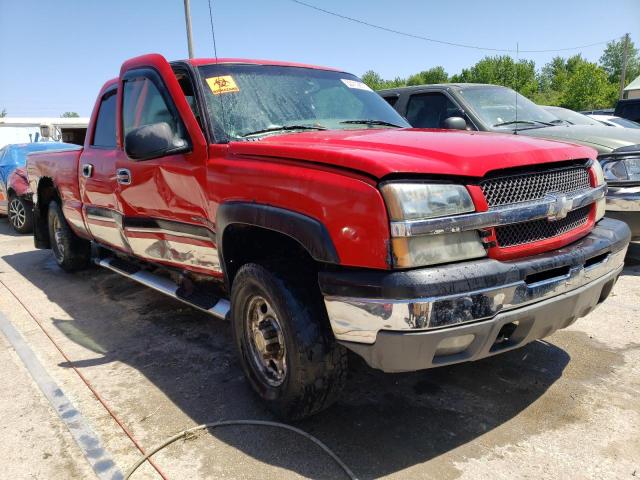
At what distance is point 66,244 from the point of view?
233 inches

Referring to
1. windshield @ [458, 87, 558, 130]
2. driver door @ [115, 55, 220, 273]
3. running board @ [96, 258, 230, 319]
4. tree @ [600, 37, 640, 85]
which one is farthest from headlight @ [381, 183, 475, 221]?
tree @ [600, 37, 640, 85]

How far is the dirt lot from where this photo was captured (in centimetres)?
240

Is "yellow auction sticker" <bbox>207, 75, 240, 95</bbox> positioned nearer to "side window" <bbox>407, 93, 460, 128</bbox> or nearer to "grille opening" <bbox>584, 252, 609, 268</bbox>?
"grille opening" <bbox>584, 252, 609, 268</bbox>

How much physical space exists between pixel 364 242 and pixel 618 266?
1.59 metres

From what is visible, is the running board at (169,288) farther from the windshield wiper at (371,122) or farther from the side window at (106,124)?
the windshield wiper at (371,122)

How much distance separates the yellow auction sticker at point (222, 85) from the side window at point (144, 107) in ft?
0.99

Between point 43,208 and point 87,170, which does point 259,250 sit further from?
point 43,208

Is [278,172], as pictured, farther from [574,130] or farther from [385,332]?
[574,130]

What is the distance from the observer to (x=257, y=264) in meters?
2.69

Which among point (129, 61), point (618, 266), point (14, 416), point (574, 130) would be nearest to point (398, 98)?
point (574, 130)

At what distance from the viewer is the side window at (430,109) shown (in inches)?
239

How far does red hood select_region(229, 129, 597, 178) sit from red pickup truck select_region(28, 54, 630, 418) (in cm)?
1

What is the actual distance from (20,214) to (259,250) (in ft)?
26.1

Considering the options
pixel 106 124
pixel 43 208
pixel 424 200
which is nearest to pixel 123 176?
pixel 106 124
